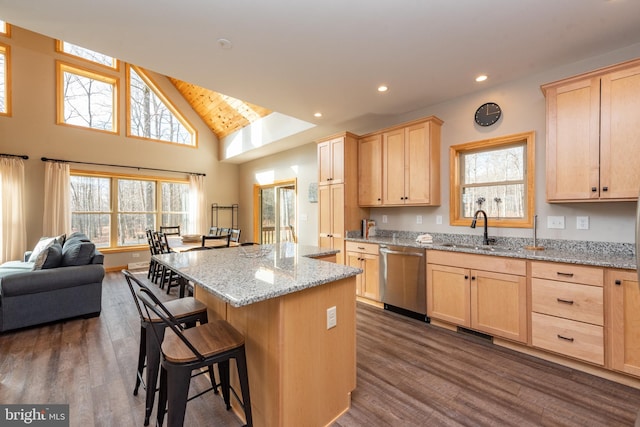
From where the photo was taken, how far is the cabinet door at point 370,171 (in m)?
3.94

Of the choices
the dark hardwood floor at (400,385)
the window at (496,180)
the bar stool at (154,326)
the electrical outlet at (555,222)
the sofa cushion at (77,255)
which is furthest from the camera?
the sofa cushion at (77,255)

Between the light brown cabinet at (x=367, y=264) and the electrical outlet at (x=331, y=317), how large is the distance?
203cm

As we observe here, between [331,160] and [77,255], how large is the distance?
3.47 m

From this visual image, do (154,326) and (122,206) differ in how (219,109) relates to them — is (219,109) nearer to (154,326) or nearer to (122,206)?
(122,206)

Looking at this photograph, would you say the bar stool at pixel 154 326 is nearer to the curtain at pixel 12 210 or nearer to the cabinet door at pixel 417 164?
the cabinet door at pixel 417 164

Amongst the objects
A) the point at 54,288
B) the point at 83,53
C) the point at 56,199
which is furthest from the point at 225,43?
the point at 83,53

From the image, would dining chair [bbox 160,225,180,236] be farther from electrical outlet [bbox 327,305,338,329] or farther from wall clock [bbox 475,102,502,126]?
wall clock [bbox 475,102,502,126]

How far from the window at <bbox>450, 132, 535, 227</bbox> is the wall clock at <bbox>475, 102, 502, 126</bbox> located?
0.23 metres

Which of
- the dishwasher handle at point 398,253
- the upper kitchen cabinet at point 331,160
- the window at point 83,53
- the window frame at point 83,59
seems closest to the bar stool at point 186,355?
the dishwasher handle at point 398,253

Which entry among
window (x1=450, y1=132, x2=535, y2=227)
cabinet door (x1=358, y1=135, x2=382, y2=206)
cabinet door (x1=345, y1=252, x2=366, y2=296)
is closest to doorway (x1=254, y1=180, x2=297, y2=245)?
cabinet door (x1=358, y1=135, x2=382, y2=206)

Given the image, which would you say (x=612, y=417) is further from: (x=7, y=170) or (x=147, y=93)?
(x=147, y=93)

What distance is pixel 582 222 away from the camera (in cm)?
261

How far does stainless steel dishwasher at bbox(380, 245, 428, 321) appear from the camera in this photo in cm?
314

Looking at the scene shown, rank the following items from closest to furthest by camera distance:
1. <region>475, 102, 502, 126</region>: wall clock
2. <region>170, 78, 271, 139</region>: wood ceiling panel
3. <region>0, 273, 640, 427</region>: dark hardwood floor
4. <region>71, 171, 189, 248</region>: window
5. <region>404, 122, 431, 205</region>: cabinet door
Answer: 1. <region>0, 273, 640, 427</region>: dark hardwood floor
2. <region>475, 102, 502, 126</region>: wall clock
3. <region>404, 122, 431, 205</region>: cabinet door
4. <region>71, 171, 189, 248</region>: window
5. <region>170, 78, 271, 139</region>: wood ceiling panel
